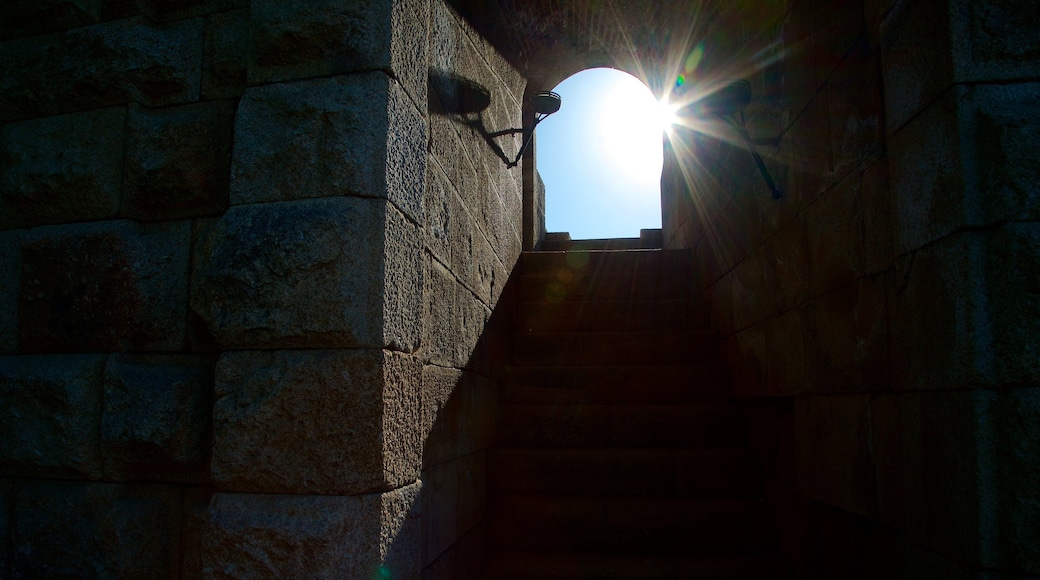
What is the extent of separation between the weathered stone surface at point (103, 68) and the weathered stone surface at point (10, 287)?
0.45 meters

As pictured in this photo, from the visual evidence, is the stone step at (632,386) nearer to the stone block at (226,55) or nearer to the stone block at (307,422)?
the stone block at (307,422)

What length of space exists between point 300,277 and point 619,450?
237 cm

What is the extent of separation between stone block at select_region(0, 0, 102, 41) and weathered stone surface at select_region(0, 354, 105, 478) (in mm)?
1111

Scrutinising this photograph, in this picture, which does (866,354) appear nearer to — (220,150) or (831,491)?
(831,491)

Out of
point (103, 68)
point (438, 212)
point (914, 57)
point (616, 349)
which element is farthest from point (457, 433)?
point (914, 57)

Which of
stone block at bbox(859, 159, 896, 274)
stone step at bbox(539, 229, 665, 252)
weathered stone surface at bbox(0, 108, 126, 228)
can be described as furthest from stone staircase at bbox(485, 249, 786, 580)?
stone step at bbox(539, 229, 665, 252)

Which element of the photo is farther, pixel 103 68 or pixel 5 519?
pixel 103 68

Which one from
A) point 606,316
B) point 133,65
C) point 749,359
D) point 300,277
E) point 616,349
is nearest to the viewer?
point 300,277

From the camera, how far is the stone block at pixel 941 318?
154 cm

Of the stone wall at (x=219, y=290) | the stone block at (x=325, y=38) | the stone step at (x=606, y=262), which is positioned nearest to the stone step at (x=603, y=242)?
the stone step at (x=606, y=262)

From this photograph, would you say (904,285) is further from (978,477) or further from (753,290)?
(753,290)

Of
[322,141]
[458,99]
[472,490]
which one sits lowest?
[472,490]

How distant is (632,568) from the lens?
9.36 feet

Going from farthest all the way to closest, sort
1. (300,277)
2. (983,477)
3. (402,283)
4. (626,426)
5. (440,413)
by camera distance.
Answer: (626,426) → (440,413) → (402,283) → (300,277) → (983,477)
